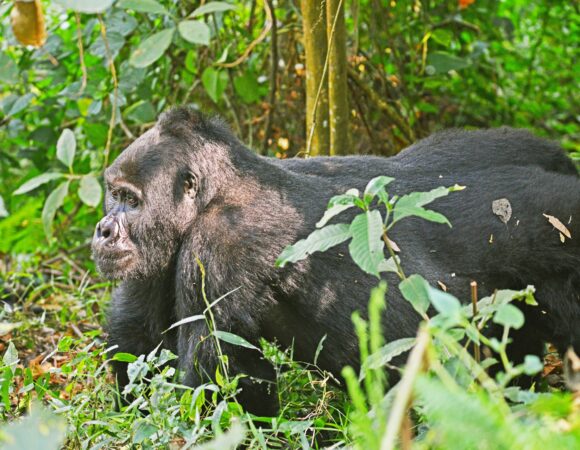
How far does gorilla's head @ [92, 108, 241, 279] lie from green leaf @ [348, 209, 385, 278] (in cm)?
157

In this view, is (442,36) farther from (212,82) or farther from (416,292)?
(416,292)

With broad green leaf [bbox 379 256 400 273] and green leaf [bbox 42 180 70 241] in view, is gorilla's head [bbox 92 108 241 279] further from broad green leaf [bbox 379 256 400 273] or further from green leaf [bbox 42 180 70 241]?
broad green leaf [bbox 379 256 400 273]

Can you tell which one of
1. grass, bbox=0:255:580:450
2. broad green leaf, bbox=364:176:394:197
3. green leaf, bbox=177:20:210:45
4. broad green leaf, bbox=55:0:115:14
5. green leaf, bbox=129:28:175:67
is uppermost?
broad green leaf, bbox=55:0:115:14

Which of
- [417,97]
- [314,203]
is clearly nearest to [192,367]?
[314,203]

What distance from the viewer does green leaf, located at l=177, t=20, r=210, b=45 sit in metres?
3.97

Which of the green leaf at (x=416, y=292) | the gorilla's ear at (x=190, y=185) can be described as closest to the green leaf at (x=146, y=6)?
the gorilla's ear at (x=190, y=185)

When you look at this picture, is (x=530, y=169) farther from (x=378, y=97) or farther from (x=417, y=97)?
(x=417, y=97)

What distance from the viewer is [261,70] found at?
22.2ft

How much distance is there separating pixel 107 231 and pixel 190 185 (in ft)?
1.42

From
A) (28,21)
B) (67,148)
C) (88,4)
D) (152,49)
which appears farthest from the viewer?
(67,148)

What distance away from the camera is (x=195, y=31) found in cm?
402

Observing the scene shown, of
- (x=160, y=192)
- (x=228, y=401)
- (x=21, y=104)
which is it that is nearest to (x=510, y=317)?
(x=228, y=401)

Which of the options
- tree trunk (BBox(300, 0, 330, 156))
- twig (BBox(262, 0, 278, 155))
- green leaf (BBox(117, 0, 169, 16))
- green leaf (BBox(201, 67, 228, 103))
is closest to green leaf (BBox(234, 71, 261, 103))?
twig (BBox(262, 0, 278, 155))

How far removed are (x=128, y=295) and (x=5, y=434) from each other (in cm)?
269
